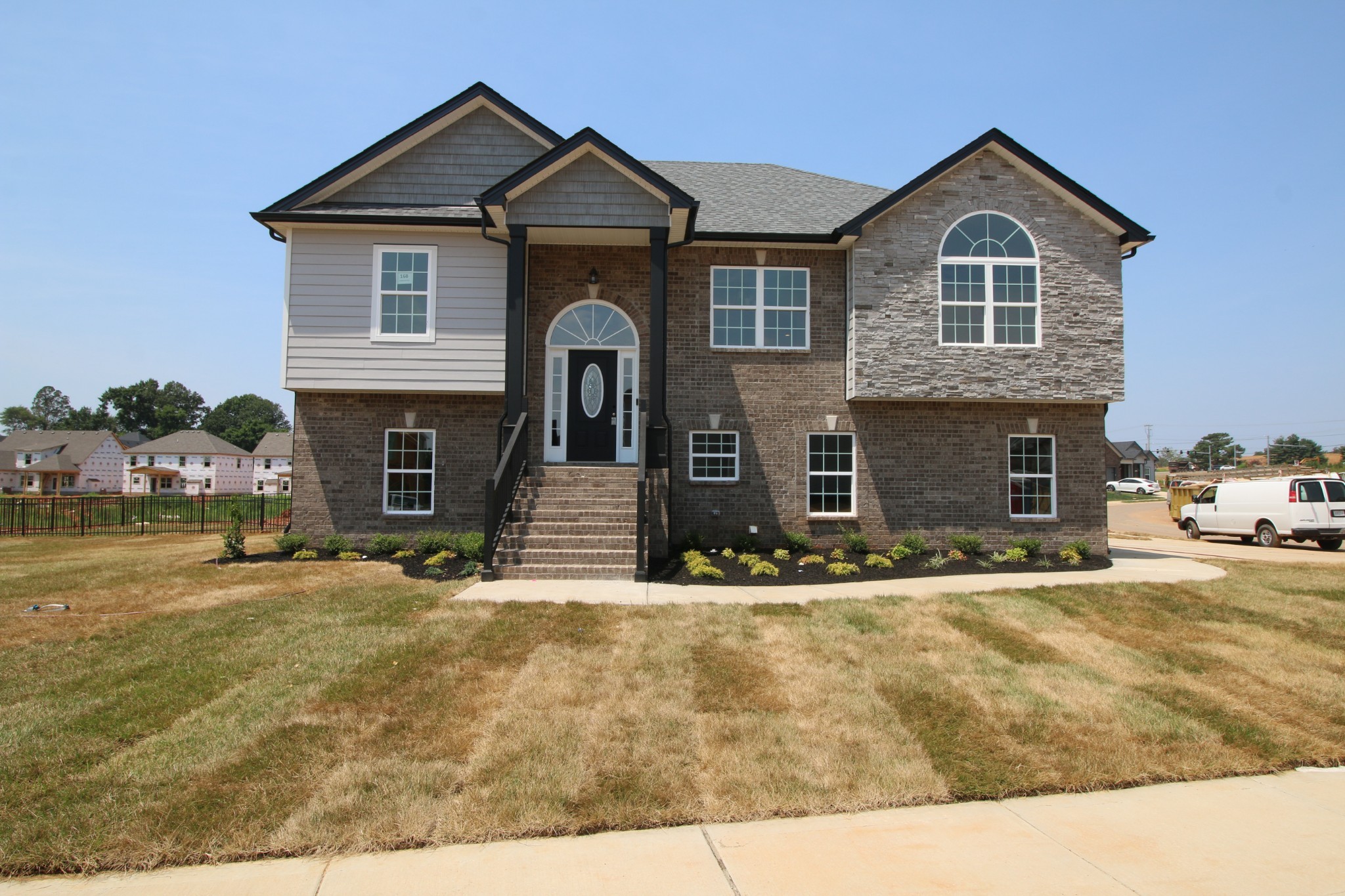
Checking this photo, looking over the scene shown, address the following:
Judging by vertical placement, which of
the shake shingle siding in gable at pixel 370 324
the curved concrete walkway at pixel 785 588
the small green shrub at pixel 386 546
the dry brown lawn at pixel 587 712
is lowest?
the dry brown lawn at pixel 587 712

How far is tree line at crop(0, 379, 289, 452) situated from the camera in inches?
4769

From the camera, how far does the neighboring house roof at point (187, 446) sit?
71500mm

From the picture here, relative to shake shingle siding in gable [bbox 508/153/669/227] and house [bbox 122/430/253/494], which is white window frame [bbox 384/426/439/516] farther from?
house [bbox 122/430/253/494]

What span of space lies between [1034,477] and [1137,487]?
57.5 meters

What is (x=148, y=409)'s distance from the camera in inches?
4877

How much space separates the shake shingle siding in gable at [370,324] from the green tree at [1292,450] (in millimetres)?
126222

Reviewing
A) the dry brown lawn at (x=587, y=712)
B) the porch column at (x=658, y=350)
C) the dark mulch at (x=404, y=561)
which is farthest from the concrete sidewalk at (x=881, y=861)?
the porch column at (x=658, y=350)

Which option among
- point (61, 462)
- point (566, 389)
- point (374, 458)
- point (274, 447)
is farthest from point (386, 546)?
point (61, 462)

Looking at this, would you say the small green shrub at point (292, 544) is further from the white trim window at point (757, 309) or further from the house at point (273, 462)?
the house at point (273, 462)

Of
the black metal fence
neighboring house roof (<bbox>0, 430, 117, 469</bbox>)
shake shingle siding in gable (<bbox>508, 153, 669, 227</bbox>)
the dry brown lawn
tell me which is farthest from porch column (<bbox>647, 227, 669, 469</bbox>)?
neighboring house roof (<bbox>0, 430, 117, 469</bbox>)

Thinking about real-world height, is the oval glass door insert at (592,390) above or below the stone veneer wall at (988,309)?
below

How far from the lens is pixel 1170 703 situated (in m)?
6.27

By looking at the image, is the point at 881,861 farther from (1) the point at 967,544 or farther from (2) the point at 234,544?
(2) the point at 234,544

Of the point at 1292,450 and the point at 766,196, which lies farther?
the point at 1292,450
